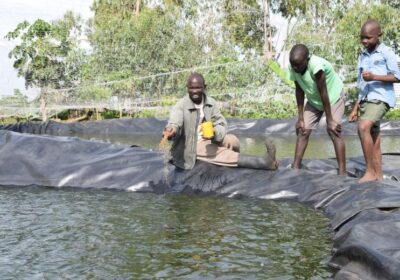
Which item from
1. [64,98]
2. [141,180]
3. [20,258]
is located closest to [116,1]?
[64,98]

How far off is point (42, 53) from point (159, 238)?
649 inches

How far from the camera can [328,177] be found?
4805 mm

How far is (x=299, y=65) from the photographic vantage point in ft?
15.5

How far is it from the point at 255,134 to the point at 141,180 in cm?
834

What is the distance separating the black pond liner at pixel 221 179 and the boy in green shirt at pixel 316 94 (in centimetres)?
30

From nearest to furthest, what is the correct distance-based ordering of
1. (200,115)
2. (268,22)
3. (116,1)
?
(200,115) < (268,22) < (116,1)

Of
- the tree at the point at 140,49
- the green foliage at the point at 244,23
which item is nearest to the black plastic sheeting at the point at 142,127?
the tree at the point at 140,49

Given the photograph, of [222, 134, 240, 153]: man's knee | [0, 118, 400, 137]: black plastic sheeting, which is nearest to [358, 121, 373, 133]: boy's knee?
[222, 134, 240, 153]: man's knee

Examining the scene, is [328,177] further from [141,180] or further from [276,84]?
[276,84]

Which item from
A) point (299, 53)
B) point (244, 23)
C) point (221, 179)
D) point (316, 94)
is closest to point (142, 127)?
point (221, 179)

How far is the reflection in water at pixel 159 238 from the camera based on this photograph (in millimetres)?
2990

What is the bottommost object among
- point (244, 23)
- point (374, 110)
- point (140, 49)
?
point (374, 110)

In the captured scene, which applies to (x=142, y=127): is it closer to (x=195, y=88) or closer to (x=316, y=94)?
(x=195, y=88)

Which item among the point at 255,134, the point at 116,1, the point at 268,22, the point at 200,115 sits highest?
the point at 116,1
